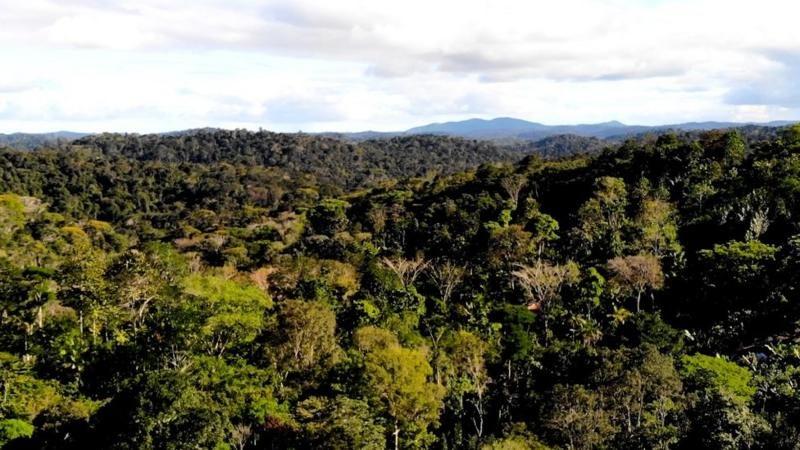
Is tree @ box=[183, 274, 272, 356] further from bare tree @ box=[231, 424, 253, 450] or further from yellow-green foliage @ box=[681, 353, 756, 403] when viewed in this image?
yellow-green foliage @ box=[681, 353, 756, 403]

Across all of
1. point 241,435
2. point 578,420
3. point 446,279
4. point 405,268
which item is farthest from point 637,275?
point 241,435

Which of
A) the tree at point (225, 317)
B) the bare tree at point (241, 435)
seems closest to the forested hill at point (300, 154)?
the tree at point (225, 317)

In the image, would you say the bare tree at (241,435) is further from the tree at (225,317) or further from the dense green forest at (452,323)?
the tree at (225,317)

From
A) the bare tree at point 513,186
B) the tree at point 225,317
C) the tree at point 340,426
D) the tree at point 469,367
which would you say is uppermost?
the bare tree at point 513,186

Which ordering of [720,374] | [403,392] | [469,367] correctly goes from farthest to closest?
1. [469,367]
2. [720,374]
3. [403,392]

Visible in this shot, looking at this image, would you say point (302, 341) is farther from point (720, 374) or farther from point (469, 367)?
point (720, 374)

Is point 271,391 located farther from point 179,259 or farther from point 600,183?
point 600,183
